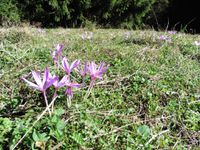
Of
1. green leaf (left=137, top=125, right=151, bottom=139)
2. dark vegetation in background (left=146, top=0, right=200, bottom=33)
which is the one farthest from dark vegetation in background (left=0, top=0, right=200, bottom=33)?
green leaf (left=137, top=125, right=151, bottom=139)

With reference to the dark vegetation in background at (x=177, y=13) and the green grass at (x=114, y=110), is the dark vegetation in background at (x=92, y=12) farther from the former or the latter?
the green grass at (x=114, y=110)

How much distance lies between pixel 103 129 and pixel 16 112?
361 millimetres

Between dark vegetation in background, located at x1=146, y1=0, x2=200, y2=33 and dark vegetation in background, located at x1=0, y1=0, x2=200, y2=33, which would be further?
dark vegetation in background, located at x1=146, y1=0, x2=200, y2=33

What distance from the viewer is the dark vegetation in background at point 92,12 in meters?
11.8

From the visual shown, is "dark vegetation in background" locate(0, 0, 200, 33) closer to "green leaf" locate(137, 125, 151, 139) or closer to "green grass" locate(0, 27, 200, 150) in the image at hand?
"green grass" locate(0, 27, 200, 150)

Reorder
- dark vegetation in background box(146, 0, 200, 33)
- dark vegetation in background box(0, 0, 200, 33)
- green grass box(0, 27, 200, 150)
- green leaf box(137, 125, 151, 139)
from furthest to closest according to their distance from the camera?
dark vegetation in background box(146, 0, 200, 33)
dark vegetation in background box(0, 0, 200, 33)
green leaf box(137, 125, 151, 139)
green grass box(0, 27, 200, 150)

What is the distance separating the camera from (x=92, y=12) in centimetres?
1299

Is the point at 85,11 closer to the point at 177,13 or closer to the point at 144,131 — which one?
the point at 177,13

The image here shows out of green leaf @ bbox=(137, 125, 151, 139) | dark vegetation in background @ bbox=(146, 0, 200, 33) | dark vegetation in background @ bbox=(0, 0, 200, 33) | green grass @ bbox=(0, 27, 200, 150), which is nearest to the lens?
green grass @ bbox=(0, 27, 200, 150)

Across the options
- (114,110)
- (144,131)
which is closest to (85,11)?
(114,110)

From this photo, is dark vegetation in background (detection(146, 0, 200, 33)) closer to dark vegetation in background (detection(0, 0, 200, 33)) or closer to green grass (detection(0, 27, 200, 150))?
dark vegetation in background (detection(0, 0, 200, 33))

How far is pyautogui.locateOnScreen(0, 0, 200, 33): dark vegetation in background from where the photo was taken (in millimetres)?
11781

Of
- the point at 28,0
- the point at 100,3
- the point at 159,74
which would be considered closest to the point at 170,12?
the point at 100,3

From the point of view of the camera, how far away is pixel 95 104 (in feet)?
5.20
